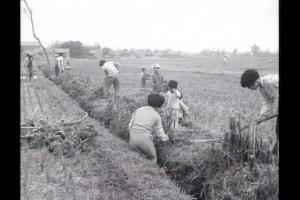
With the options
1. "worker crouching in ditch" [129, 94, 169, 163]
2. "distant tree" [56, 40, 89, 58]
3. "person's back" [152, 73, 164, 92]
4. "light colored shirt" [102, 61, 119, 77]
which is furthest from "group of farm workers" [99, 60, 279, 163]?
"light colored shirt" [102, 61, 119, 77]

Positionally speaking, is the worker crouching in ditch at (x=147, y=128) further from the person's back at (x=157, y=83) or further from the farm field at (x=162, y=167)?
the person's back at (x=157, y=83)

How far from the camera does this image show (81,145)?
5965mm

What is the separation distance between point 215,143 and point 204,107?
351 cm

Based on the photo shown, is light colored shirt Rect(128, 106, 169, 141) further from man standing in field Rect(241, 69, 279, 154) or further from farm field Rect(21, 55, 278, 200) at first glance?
man standing in field Rect(241, 69, 279, 154)

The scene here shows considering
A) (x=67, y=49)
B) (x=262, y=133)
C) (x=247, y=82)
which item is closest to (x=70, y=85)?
(x=67, y=49)

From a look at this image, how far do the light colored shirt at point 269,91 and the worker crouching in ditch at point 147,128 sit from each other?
4.93 feet

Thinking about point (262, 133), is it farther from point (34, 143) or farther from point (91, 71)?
point (91, 71)

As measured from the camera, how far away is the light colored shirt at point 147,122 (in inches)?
211

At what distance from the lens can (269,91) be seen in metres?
4.46

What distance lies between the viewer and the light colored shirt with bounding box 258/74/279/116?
4.39m

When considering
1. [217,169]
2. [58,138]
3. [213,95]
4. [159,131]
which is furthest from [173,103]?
[213,95]

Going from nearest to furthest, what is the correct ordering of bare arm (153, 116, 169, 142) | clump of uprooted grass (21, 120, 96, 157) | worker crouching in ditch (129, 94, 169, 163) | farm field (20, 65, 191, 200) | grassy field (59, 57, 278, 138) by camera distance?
farm field (20, 65, 191, 200), worker crouching in ditch (129, 94, 169, 163), bare arm (153, 116, 169, 142), clump of uprooted grass (21, 120, 96, 157), grassy field (59, 57, 278, 138)

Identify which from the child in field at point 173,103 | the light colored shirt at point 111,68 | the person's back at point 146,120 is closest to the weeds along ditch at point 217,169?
the child in field at point 173,103

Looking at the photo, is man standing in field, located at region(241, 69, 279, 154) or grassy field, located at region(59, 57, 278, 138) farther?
grassy field, located at region(59, 57, 278, 138)
